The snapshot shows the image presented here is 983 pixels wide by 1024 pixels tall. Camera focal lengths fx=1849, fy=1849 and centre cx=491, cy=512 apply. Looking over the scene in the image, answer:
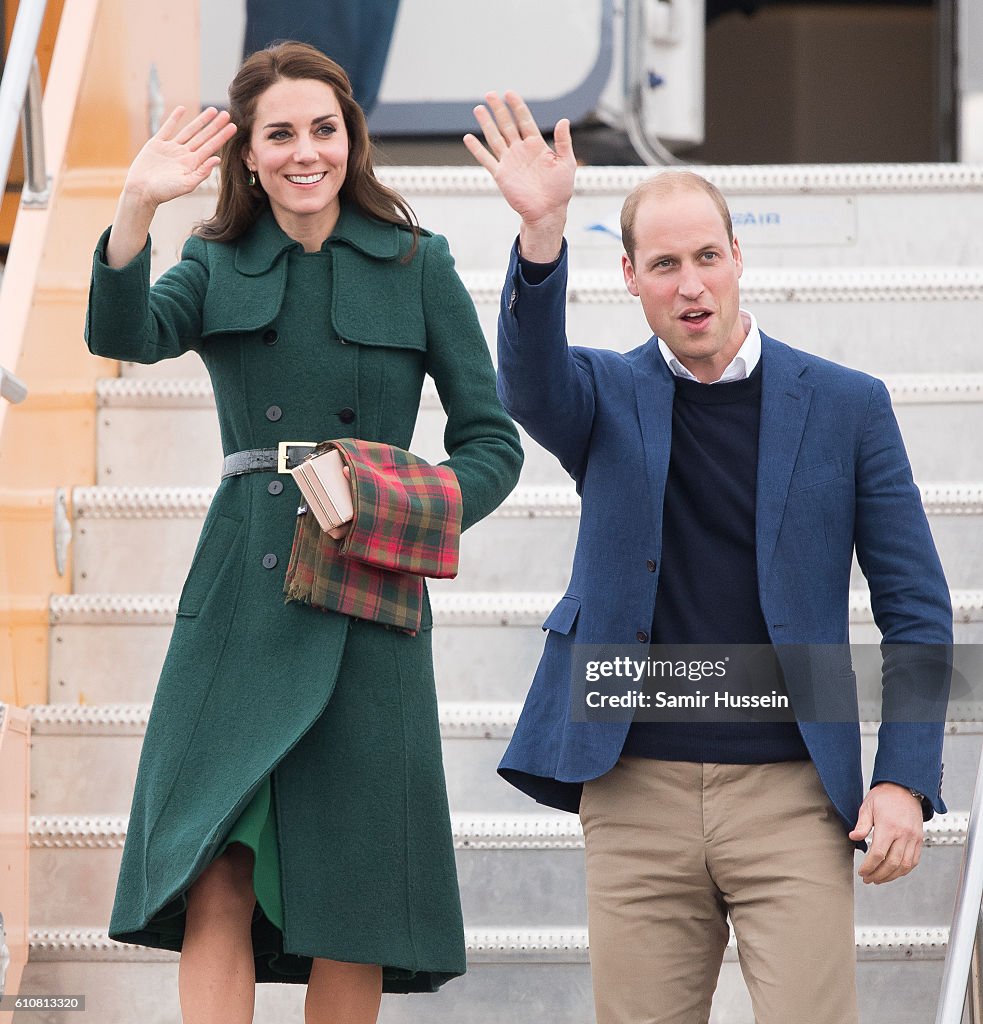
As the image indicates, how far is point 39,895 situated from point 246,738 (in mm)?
1301

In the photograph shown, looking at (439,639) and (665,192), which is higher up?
(665,192)

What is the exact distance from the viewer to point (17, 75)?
3.58 metres

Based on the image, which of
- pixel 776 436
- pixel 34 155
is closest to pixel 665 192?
pixel 776 436

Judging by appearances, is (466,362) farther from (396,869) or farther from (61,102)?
(61,102)

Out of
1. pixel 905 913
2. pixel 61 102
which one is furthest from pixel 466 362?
pixel 61 102

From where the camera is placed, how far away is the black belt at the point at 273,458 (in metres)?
2.60

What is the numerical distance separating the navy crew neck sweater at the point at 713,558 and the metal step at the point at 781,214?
2.29 metres

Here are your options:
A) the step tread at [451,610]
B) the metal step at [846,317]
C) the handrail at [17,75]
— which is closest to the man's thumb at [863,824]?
the step tread at [451,610]

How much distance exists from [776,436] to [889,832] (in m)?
0.53

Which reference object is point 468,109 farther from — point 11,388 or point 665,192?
point 665,192

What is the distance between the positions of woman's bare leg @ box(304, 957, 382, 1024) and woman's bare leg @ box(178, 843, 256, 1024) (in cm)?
11

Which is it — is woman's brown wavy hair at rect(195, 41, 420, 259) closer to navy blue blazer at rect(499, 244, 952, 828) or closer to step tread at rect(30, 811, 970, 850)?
navy blue blazer at rect(499, 244, 952, 828)

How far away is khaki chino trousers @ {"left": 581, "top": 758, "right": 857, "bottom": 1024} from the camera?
2.31m

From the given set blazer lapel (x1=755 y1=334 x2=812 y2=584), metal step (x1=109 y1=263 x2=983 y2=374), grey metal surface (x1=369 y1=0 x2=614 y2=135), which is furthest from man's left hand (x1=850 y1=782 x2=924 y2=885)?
grey metal surface (x1=369 y1=0 x2=614 y2=135)
